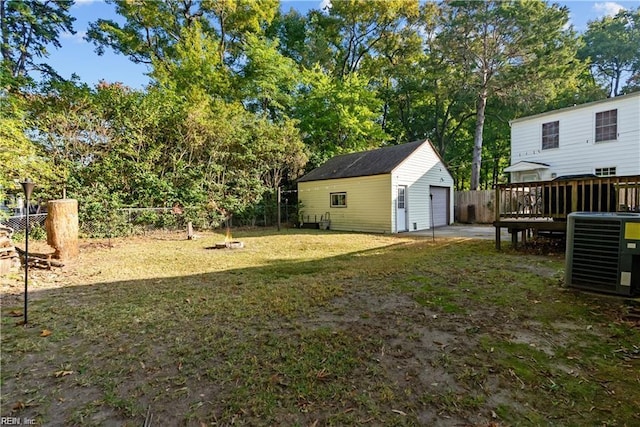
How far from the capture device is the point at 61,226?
Answer: 6496 mm

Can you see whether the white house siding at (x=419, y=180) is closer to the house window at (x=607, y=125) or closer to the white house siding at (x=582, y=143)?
the white house siding at (x=582, y=143)

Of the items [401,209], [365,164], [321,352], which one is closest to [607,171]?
[401,209]

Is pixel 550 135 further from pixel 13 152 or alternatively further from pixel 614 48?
pixel 13 152

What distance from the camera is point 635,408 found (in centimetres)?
186

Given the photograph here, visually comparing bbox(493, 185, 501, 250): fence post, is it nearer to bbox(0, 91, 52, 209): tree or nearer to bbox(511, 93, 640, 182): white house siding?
bbox(511, 93, 640, 182): white house siding

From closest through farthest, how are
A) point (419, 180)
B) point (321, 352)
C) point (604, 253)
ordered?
point (321, 352)
point (604, 253)
point (419, 180)

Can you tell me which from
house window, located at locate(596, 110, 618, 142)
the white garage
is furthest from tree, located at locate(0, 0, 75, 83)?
house window, located at locate(596, 110, 618, 142)

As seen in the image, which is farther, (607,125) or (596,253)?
(607,125)

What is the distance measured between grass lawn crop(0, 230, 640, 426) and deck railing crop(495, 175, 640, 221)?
2259 millimetres

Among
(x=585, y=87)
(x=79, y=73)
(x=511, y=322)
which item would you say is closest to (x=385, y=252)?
(x=511, y=322)

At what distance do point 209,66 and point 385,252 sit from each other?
50.0 ft

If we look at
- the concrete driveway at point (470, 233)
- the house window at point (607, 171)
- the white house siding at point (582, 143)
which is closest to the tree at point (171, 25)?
the concrete driveway at point (470, 233)

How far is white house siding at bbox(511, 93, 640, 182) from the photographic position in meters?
11.0

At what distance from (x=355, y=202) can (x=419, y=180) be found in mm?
3037
